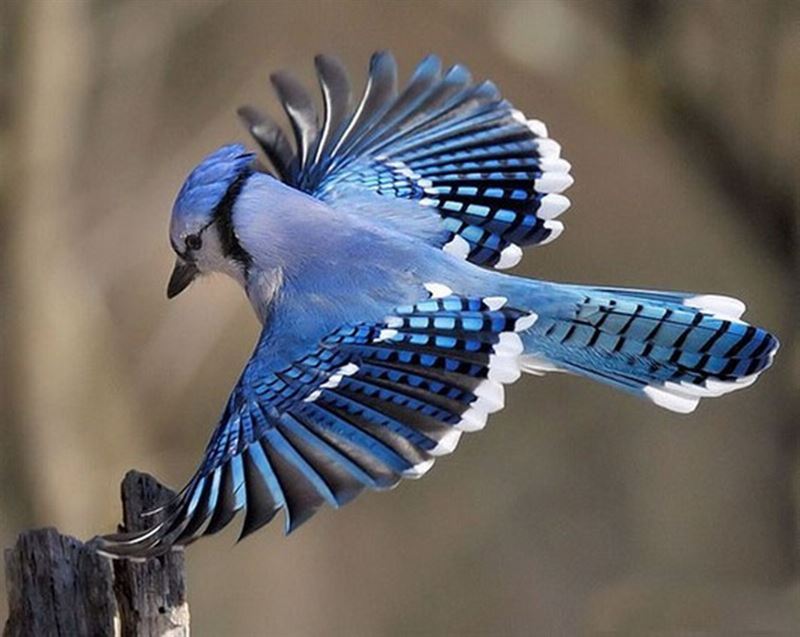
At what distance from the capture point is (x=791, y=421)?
9.70ft

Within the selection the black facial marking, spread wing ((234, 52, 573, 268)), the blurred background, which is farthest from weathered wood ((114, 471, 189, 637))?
the blurred background

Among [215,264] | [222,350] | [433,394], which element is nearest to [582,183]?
[222,350]

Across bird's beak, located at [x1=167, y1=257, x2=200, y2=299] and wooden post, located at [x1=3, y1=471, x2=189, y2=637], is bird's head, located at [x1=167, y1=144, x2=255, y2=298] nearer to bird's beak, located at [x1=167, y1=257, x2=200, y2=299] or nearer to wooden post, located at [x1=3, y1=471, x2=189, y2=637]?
bird's beak, located at [x1=167, y1=257, x2=200, y2=299]

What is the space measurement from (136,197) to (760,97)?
A: 1.39 meters

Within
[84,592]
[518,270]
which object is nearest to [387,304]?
[84,592]

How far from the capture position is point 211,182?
1723mm

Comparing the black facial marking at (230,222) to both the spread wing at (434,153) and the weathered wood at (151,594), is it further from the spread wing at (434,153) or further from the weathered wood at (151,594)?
the weathered wood at (151,594)

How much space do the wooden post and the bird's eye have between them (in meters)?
0.48

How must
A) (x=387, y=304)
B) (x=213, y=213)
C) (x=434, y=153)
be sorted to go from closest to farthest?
(x=387, y=304) < (x=213, y=213) < (x=434, y=153)

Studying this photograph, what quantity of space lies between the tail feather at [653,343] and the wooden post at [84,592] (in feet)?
1.67

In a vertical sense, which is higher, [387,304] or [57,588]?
[387,304]

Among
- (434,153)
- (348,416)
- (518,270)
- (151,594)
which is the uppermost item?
(518,270)

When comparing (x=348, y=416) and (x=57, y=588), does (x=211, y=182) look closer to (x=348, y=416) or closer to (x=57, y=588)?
(x=348, y=416)

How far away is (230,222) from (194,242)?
63 millimetres
